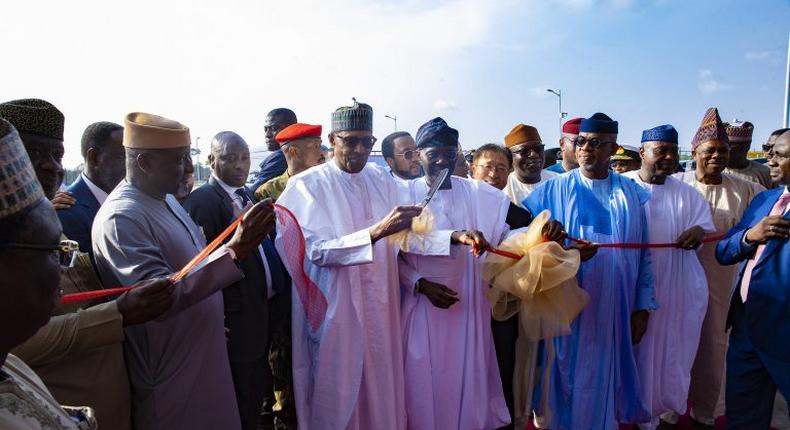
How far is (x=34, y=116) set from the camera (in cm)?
240

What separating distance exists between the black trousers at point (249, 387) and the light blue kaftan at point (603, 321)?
212cm

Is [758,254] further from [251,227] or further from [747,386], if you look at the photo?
[251,227]

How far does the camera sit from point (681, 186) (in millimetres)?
4168

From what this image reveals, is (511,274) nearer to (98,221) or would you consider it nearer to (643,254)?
(643,254)

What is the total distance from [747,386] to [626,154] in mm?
4044

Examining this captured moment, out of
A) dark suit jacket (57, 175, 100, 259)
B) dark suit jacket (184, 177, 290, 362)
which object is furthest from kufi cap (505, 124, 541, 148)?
dark suit jacket (57, 175, 100, 259)

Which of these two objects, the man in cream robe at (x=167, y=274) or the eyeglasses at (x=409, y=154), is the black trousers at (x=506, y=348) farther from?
the eyeglasses at (x=409, y=154)

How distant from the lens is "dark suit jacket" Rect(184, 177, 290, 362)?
3230mm

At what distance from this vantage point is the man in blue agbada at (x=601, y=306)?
369 cm

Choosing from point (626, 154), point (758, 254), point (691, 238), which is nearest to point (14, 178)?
point (758, 254)

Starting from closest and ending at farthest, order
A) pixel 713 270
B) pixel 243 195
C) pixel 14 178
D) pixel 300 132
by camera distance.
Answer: pixel 14 178 → pixel 243 195 → pixel 713 270 → pixel 300 132

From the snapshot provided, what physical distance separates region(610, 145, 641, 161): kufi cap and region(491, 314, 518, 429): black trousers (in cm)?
390

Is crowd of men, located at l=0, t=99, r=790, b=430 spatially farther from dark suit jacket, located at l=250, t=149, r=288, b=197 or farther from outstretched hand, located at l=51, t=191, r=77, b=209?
dark suit jacket, located at l=250, t=149, r=288, b=197

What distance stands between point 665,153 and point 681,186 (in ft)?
1.05
